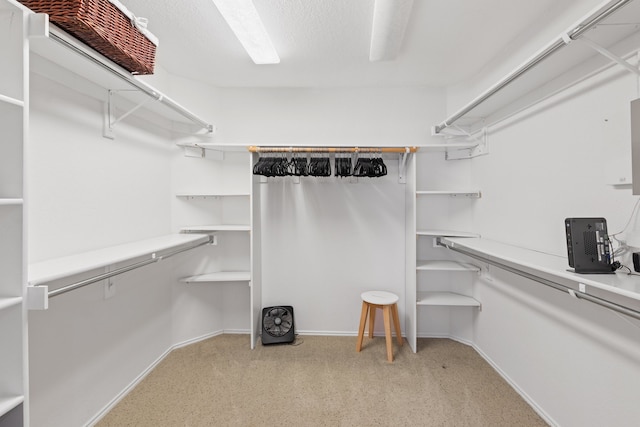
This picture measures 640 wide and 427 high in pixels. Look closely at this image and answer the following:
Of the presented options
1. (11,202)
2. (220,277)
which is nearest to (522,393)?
(220,277)

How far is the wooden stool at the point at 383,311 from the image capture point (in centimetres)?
256

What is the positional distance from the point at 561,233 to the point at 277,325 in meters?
2.51

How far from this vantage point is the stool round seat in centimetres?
262

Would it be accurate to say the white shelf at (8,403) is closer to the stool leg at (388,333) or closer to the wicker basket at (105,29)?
the wicker basket at (105,29)

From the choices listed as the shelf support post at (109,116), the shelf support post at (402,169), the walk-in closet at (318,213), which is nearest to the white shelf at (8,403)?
the walk-in closet at (318,213)

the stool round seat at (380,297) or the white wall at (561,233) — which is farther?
the stool round seat at (380,297)

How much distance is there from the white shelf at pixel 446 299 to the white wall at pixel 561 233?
0.71ft

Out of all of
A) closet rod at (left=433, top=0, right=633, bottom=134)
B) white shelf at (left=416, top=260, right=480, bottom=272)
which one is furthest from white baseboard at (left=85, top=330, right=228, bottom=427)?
closet rod at (left=433, top=0, right=633, bottom=134)

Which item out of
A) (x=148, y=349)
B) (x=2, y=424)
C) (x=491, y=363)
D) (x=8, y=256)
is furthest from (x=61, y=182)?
(x=491, y=363)

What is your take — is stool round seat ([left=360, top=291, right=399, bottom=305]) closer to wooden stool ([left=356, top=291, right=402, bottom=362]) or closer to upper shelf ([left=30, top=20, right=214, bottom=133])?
wooden stool ([left=356, top=291, right=402, bottom=362])

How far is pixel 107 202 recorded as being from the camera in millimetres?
1991

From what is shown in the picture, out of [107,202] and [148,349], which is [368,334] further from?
[107,202]

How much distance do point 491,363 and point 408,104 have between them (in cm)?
264

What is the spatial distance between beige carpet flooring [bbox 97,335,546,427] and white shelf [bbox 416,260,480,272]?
32.4 inches
